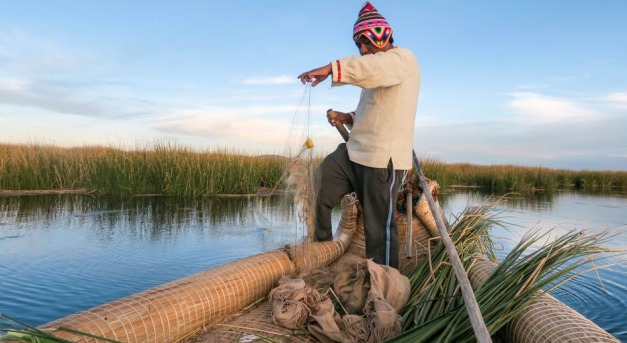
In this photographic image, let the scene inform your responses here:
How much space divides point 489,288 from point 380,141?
3.21 feet

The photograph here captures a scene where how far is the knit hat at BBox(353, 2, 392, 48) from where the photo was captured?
94.3 inches

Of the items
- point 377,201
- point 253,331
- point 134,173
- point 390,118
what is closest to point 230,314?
point 253,331

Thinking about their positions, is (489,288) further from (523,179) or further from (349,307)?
(523,179)

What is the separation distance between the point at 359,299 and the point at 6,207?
6748 mm

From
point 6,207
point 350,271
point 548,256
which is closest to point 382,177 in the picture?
point 350,271

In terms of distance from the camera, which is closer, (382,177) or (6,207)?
(382,177)

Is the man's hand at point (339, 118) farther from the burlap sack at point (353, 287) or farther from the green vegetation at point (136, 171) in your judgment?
the green vegetation at point (136, 171)

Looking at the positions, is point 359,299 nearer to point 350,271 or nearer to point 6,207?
point 350,271

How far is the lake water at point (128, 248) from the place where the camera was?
3020 millimetres

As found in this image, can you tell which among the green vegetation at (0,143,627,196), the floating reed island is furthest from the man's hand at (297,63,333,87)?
the green vegetation at (0,143,627,196)

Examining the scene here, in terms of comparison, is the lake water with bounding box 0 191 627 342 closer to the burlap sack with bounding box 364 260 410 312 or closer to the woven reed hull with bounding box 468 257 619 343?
the woven reed hull with bounding box 468 257 619 343

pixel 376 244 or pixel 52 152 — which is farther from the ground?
pixel 52 152

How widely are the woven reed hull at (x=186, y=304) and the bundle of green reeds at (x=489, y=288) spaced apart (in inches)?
26.7

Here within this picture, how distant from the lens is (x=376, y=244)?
8.60ft
